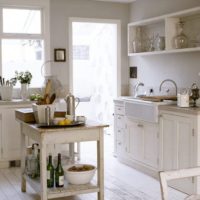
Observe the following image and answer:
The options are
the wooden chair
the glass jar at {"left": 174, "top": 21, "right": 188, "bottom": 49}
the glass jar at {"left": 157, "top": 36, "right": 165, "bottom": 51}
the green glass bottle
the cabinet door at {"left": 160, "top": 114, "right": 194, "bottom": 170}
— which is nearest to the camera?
the wooden chair

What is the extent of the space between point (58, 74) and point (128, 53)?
1143 millimetres

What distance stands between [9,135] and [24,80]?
0.87 meters

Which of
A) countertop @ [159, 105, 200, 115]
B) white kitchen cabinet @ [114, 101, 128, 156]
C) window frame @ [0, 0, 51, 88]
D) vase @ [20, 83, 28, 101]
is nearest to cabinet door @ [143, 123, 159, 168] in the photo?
countertop @ [159, 105, 200, 115]

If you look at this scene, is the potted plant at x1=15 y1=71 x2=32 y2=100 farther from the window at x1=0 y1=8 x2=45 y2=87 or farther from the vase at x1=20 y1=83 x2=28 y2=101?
the window at x1=0 y1=8 x2=45 y2=87

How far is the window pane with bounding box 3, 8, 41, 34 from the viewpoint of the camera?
19.8 ft

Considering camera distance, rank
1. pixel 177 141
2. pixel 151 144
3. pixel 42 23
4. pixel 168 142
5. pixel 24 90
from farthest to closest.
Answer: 1. pixel 42 23
2. pixel 24 90
3. pixel 151 144
4. pixel 168 142
5. pixel 177 141

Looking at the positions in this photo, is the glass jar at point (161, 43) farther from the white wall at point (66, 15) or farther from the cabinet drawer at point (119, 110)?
the white wall at point (66, 15)

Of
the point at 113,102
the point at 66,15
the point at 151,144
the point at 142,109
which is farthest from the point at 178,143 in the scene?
the point at 66,15

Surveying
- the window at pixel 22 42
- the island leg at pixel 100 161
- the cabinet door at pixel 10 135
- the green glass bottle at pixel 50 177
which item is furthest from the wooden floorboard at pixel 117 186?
the window at pixel 22 42

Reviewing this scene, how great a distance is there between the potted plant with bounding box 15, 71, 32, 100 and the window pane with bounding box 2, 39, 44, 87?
0.21 metres

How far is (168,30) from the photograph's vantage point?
5.23 metres

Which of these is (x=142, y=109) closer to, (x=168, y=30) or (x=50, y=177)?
(x=168, y=30)

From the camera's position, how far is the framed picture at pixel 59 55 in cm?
623

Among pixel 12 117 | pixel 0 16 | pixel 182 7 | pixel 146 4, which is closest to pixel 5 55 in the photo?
pixel 0 16
